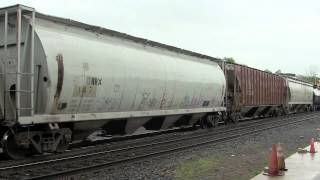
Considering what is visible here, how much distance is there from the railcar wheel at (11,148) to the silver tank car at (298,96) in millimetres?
33866

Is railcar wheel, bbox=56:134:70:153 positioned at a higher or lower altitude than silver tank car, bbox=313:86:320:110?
lower

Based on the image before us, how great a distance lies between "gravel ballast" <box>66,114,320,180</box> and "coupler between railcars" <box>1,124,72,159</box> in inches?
77.7

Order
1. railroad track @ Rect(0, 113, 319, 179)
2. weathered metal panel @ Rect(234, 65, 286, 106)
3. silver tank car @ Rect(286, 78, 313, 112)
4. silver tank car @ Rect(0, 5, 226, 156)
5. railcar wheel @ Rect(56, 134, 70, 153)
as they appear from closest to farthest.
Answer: railroad track @ Rect(0, 113, 319, 179), silver tank car @ Rect(0, 5, 226, 156), railcar wheel @ Rect(56, 134, 70, 153), weathered metal panel @ Rect(234, 65, 286, 106), silver tank car @ Rect(286, 78, 313, 112)

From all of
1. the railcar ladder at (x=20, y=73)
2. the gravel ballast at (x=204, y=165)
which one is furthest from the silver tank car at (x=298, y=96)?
the railcar ladder at (x=20, y=73)

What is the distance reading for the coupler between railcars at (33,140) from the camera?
1140 centimetres

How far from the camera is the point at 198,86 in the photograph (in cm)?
2073

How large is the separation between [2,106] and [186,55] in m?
10.7

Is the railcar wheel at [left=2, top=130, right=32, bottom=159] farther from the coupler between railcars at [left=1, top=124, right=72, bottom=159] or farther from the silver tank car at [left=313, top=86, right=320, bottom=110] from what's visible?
the silver tank car at [left=313, top=86, right=320, bottom=110]

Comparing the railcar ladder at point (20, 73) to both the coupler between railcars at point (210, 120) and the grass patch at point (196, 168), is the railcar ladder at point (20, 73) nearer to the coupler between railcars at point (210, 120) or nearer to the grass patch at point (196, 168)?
the grass patch at point (196, 168)

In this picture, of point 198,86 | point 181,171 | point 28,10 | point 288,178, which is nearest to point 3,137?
point 28,10

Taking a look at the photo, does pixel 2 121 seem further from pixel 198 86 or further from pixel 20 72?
pixel 198 86

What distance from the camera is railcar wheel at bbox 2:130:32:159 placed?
37.3ft

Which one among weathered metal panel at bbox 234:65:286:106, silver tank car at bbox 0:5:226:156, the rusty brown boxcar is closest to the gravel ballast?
silver tank car at bbox 0:5:226:156

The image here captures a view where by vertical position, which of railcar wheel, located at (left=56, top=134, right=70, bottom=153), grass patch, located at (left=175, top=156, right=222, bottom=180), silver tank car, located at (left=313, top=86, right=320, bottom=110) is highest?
silver tank car, located at (left=313, top=86, right=320, bottom=110)
